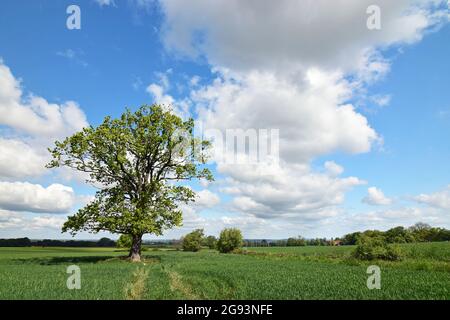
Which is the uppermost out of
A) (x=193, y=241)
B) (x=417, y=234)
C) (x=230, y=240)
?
(x=417, y=234)

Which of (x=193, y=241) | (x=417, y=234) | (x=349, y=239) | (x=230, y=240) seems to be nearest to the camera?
(x=230, y=240)

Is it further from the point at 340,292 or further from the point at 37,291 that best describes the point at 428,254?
the point at 37,291

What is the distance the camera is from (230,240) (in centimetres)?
8238

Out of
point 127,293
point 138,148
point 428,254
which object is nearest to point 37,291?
point 127,293

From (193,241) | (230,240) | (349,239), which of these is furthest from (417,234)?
(193,241)

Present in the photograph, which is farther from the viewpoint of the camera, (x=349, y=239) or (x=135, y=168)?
→ (x=349, y=239)

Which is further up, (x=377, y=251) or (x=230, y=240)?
(x=377, y=251)

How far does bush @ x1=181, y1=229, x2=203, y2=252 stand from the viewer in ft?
342

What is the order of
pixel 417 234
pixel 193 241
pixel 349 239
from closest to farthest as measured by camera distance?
pixel 417 234
pixel 193 241
pixel 349 239

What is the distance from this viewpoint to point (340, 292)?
14125 millimetres

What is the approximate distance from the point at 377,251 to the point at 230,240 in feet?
170

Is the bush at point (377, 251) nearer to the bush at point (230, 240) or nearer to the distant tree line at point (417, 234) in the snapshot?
the distant tree line at point (417, 234)

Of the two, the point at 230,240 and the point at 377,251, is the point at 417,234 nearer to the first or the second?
the point at 230,240
